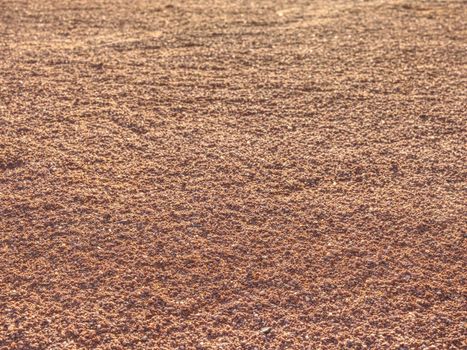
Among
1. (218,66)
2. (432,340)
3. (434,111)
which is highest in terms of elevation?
(218,66)

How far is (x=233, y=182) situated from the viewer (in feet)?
15.0

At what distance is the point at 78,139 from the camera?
5.03 metres

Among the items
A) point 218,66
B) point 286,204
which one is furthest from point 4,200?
point 218,66

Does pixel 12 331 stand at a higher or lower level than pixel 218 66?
lower

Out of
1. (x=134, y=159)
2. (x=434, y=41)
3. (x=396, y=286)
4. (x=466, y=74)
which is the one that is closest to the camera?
(x=396, y=286)

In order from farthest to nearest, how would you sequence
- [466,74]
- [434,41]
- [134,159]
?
1. [434,41]
2. [466,74]
3. [134,159]

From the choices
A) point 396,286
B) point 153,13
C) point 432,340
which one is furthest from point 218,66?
point 432,340

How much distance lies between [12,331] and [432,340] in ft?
6.83

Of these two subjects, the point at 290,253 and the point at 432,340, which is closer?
the point at 432,340

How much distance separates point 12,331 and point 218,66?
326 centimetres

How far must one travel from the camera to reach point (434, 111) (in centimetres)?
543

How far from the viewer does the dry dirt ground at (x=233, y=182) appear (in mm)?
3609

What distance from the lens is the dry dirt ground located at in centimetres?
361

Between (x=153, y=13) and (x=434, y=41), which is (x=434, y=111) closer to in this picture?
(x=434, y=41)
